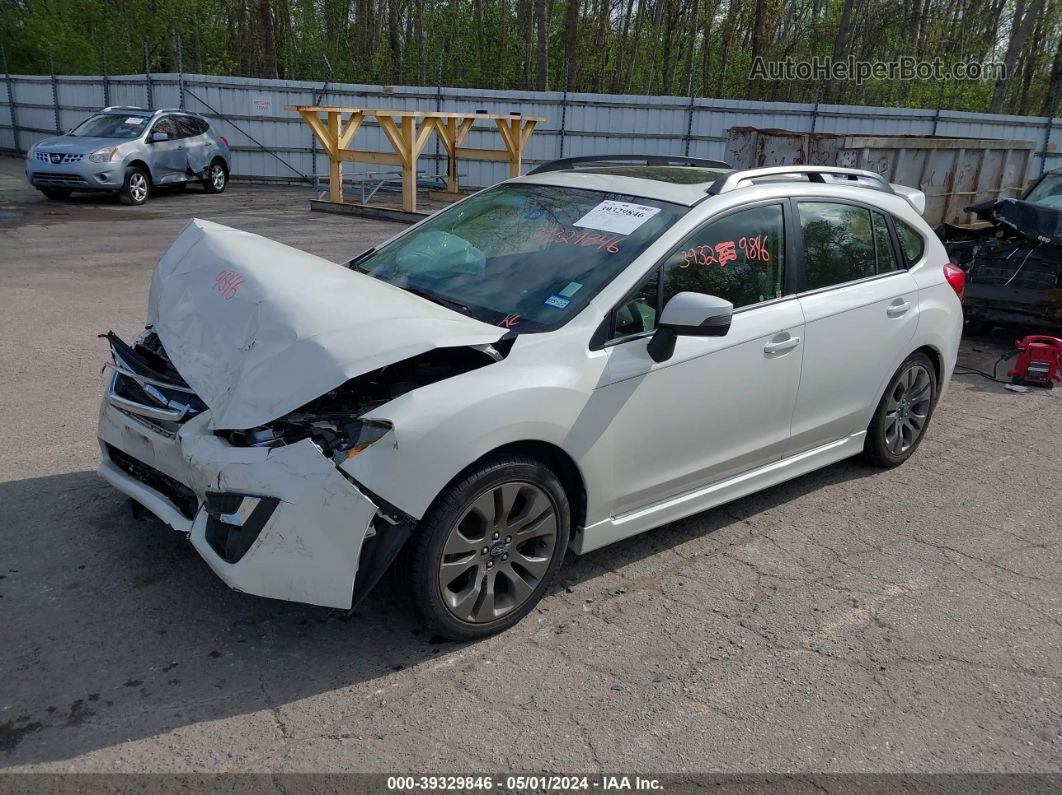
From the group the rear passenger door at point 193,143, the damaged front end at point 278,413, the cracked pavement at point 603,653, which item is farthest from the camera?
the rear passenger door at point 193,143

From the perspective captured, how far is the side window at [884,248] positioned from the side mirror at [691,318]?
1.80 metres

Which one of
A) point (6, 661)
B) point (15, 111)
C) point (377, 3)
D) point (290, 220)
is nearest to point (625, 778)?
point (6, 661)

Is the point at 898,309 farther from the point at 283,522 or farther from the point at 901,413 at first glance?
the point at 283,522

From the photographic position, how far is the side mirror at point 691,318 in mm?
3600

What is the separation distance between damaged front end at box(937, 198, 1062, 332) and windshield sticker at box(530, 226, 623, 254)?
19.2ft

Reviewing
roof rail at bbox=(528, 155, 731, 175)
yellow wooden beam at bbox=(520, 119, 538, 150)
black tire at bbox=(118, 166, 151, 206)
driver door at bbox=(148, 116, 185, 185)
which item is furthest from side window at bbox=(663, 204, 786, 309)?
driver door at bbox=(148, 116, 185, 185)

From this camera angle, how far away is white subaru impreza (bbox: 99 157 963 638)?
3.11 metres

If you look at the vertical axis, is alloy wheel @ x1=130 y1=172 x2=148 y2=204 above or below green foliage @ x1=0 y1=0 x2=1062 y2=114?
below

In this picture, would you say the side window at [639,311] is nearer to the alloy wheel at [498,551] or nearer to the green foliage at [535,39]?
the alloy wheel at [498,551]

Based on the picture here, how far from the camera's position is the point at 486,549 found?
11.2ft

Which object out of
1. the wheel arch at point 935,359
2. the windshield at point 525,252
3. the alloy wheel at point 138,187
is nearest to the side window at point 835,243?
the wheel arch at point 935,359

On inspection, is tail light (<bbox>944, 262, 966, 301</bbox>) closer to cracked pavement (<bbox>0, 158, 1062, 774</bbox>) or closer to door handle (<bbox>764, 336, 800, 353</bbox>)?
cracked pavement (<bbox>0, 158, 1062, 774</bbox>)

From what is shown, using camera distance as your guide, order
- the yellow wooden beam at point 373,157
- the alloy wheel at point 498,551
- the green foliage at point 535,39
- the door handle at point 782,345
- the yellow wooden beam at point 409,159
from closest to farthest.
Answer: the alloy wheel at point 498,551
the door handle at point 782,345
the yellow wooden beam at point 409,159
the yellow wooden beam at point 373,157
the green foliage at point 535,39
